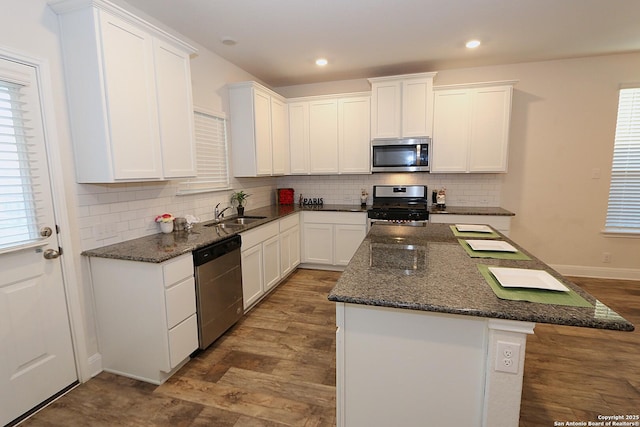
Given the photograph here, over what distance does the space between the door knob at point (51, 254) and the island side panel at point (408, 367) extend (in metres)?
1.89

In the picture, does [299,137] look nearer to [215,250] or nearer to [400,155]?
[400,155]

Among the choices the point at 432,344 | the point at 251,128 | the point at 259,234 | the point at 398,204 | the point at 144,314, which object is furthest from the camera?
the point at 398,204

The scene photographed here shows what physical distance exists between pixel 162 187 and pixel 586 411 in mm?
3503

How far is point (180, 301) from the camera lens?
215 cm

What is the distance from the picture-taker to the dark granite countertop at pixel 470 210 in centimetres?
367

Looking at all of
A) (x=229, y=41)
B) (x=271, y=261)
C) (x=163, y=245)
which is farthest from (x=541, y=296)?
(x=229, y=41)

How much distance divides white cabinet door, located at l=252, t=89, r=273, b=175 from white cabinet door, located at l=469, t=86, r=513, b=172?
262cm

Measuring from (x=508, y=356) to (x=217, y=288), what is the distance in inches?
82.8

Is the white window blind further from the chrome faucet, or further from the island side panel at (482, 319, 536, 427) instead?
the island side panel at (482, 319, 536, 427)

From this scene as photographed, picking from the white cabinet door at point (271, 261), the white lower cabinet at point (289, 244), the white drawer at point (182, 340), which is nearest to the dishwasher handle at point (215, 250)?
the white drawer at point (182, 340)

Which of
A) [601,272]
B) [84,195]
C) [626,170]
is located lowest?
[601,272]

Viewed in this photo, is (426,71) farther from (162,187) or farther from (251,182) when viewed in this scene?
(162,187)

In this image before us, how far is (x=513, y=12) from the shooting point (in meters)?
2.58

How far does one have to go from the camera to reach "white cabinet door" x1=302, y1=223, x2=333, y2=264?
14.0ft
